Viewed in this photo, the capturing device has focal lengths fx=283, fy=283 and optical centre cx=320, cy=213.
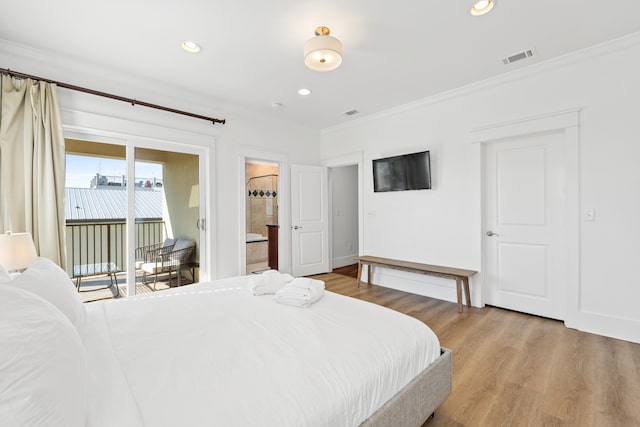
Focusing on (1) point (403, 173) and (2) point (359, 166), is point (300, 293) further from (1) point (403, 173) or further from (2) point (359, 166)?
(2) point (359, 166)

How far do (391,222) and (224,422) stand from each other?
3.85 meters

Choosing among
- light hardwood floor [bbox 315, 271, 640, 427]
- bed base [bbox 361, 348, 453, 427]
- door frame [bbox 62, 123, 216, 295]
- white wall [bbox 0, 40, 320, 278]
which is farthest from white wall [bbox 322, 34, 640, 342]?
door frame [bbox 62, 123, 216, 295]

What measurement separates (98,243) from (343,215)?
4326 millimetres

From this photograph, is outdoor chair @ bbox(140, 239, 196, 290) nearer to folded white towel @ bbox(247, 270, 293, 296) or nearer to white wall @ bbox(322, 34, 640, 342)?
folded white towel @ bbox(247, 270, 293, 296)

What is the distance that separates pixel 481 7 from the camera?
7.08ft

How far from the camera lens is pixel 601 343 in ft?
8.21

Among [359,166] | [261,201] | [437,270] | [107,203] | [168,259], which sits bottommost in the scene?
[437,270]

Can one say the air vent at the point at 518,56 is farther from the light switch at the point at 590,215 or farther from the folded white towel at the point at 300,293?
the folded white towel at the point at 300,293

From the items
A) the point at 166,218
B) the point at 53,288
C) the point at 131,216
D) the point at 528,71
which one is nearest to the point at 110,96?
the point at 131,216

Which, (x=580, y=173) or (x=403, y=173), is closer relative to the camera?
(x=580, y=173)

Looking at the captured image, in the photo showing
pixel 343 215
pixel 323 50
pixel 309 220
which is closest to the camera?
pixel 323 50

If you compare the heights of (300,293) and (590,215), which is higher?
(590,215)

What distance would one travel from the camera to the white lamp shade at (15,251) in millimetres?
2053

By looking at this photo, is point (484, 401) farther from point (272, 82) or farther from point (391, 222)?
point (272, 82)
